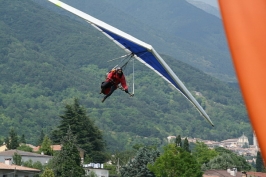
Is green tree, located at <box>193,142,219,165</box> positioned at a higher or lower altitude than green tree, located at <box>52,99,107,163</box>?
lower

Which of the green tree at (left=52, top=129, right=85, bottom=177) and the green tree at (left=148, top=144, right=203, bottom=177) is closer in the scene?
the green tree at (left=148, top=144, right=203, bottom=177)

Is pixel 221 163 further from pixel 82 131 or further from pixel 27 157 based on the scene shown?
pixel 27 157

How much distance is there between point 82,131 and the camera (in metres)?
119

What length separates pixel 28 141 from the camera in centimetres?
19988

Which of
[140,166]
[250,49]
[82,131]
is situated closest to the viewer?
[250,49]

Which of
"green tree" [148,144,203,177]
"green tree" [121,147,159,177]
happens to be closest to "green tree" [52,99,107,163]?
"green tree" [121,147,159,177]

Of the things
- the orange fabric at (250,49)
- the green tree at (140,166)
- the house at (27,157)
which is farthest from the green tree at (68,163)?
the orange fabric at (250,49)

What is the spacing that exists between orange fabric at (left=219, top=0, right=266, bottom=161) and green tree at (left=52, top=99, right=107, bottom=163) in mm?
113431

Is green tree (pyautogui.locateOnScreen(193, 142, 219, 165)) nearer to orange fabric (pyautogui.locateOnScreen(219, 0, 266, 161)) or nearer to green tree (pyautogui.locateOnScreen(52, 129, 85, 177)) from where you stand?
green tree (pyautogui.locateOnScreen(52, 129, 85, 177))

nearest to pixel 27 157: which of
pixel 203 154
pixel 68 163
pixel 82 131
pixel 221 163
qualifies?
pixel 82 131

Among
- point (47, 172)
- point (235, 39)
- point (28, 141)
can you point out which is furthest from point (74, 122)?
point (235, 39)

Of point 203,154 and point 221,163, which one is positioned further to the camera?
point 203,154

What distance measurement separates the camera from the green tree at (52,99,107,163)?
118 metres

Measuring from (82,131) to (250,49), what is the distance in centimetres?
11838
